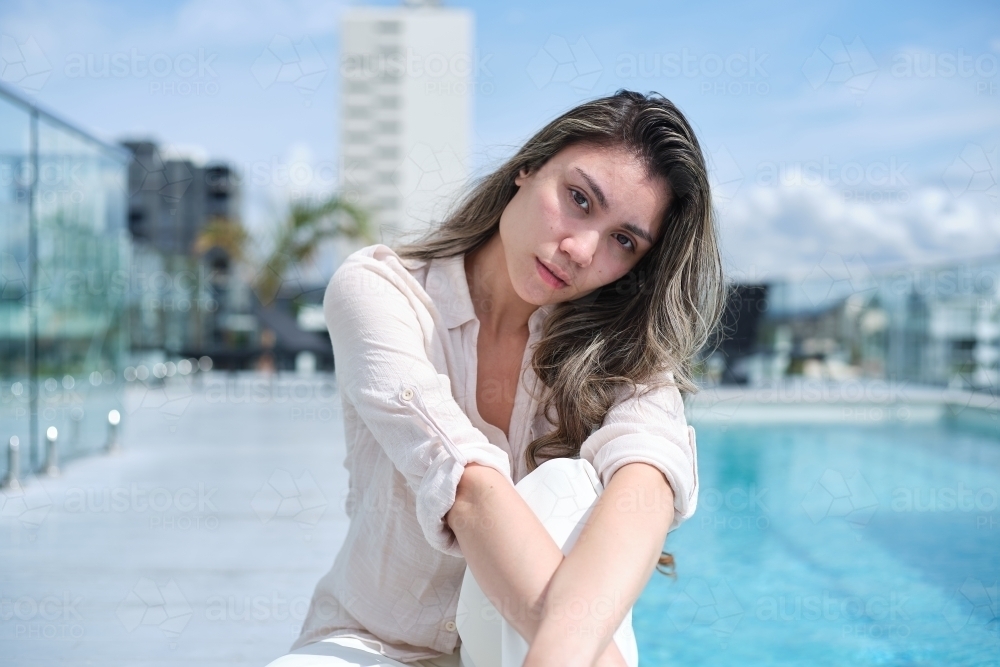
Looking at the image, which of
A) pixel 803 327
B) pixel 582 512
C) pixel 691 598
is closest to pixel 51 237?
pixel 691 598

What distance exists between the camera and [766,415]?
9.84 metres

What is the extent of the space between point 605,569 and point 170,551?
3256mm

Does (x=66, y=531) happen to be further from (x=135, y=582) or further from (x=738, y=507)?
(x=738, y=507)

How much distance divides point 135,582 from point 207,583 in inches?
12.1

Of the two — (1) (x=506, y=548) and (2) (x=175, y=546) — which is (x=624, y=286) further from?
(2) (x=175, y=546)

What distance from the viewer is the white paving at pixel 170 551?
2.61 m

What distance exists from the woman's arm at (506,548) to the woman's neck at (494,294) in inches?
17.2

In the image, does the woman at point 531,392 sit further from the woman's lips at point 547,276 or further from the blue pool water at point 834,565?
the blue pool water at point 834,565

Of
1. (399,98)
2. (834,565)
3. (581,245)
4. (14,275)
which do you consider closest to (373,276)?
(581,245)

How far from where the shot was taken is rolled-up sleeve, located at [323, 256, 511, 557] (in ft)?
3.60

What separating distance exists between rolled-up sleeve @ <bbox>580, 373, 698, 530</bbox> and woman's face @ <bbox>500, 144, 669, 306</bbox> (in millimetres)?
225

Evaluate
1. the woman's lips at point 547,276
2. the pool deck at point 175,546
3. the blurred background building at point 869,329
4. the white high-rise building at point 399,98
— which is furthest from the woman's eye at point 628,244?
the white high-rise building at point 399,98

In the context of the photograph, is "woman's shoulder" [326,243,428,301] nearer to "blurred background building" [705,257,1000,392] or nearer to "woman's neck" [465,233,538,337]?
"woman's neck" [465,233,538,337]

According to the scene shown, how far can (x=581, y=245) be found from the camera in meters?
1.28
